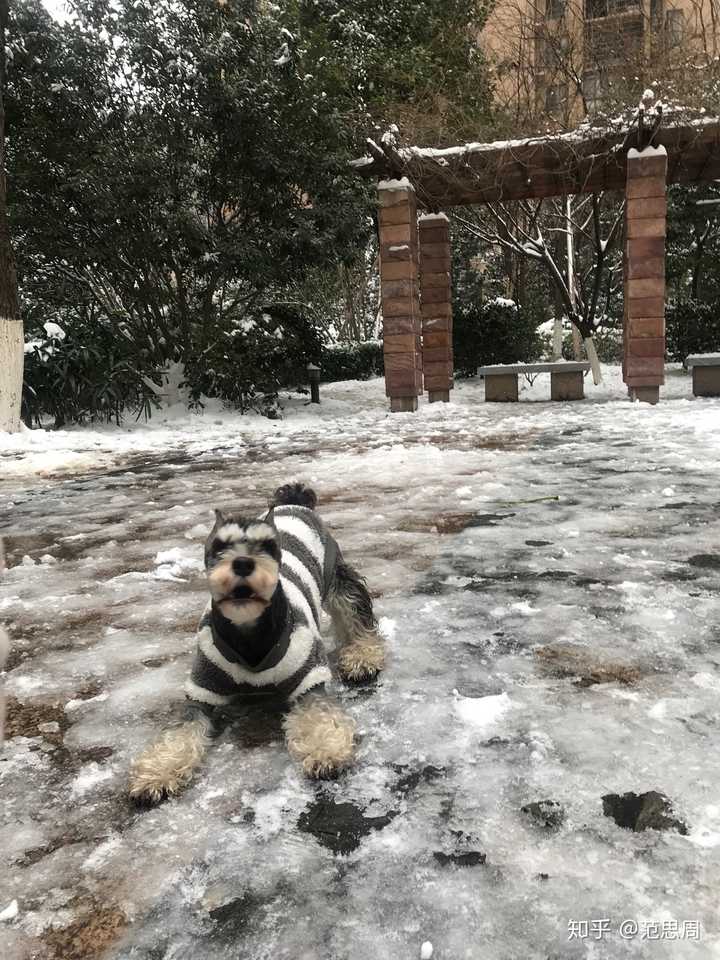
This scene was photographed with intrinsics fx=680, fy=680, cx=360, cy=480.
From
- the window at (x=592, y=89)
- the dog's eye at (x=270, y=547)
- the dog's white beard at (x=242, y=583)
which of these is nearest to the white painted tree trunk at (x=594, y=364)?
the window at (x=592, y=89)

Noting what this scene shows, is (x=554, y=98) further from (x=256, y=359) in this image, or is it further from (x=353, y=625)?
(x=353, y=625)

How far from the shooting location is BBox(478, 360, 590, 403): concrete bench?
13.8 metres

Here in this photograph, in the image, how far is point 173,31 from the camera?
36.9ft

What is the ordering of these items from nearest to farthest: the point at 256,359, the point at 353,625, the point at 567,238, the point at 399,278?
the point at 353,625 → the point at 399,278 → the point at 256,359 → the point at 567,238

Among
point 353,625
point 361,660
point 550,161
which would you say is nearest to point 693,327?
point 550,161

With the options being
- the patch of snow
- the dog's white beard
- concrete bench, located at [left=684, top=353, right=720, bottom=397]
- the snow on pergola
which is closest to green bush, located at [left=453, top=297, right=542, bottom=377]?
the snow on pergola

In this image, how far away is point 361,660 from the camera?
8.46ft

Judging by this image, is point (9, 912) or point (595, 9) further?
point (595, 9)

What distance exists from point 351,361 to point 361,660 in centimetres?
1909

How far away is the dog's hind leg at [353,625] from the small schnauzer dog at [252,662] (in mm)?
269

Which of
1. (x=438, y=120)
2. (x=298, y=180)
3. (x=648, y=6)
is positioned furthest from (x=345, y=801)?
(x=648, y=6)

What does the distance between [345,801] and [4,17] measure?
1243 centimetres

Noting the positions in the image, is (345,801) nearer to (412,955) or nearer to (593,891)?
(412,955)

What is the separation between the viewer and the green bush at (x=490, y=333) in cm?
1959
